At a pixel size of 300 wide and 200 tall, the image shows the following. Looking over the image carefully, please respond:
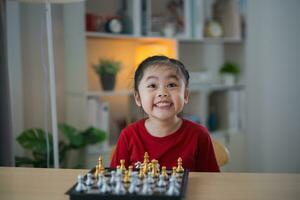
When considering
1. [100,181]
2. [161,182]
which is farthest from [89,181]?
[161,182]

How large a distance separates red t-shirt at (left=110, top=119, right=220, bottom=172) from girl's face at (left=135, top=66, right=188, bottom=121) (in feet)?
0.36

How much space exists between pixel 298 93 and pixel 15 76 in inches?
73.2

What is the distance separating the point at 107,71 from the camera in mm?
2223

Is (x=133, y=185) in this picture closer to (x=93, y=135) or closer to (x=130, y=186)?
(x=130, y=186)

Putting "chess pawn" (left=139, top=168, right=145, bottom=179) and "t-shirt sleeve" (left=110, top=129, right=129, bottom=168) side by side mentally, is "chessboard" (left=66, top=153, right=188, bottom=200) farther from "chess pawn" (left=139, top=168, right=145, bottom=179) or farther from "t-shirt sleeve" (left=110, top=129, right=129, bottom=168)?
"t-shirt sleeve" (left=110, top=129, right=129, bottom=168)

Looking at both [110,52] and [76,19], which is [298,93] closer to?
[110,52]

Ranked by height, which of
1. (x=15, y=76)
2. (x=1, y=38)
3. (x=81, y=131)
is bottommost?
(x=81, y=131)

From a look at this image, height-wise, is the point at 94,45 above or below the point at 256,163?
above

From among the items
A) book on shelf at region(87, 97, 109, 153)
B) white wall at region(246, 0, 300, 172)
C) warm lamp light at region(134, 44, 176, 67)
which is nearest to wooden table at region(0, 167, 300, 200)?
book on shelf at region(87, 97, 109, 153)

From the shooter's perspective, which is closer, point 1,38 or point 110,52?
point 1,38

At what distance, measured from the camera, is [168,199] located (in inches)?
24.2

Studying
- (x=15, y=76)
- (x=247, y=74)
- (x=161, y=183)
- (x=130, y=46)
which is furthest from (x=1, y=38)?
(x=247, y=74)

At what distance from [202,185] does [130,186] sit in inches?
7.1

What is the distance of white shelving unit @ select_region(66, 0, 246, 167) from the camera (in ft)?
7.23
